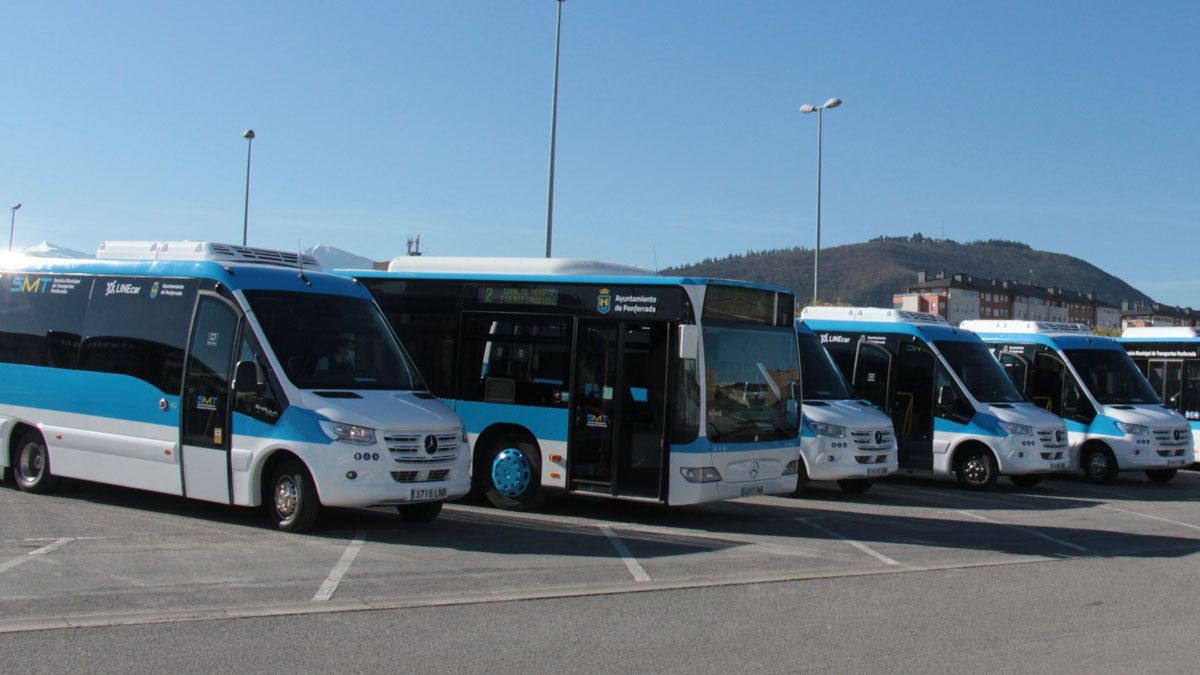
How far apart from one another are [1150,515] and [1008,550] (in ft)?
16.3

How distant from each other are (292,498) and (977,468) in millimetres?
11529

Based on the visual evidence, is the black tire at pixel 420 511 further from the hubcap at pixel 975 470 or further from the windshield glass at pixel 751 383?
the hubcap at pixel 975 470

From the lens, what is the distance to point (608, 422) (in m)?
13.2

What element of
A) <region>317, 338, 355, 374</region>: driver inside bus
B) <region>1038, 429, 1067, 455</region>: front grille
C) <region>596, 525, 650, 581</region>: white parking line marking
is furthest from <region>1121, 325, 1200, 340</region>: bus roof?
<region>317, 338, 355, 374</region>: driver inside bus

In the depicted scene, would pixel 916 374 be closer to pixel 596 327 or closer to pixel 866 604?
pixel 596 327

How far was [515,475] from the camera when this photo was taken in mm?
13750

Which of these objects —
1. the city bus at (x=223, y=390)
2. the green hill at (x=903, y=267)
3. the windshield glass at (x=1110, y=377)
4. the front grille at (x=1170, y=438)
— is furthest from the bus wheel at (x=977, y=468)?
the green hill at (x=903, y=267)

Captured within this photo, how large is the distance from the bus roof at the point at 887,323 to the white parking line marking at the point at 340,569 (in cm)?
1061

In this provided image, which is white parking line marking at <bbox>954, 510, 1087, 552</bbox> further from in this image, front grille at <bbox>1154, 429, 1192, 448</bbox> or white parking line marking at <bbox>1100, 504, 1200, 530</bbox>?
front grille at <bbox>1154, 429, 1192, 448</bbox>

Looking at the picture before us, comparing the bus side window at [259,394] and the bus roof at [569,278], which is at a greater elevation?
the bus roof at [569,278]

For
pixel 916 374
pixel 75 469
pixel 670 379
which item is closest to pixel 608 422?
pixel 670 379

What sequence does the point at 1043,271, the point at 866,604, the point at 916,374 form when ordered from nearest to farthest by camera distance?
the point at 866,604 → the point at 916,374 → the point at 1043,271

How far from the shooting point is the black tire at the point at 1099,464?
802 inches

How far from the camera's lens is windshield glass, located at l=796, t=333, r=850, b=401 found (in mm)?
16922
